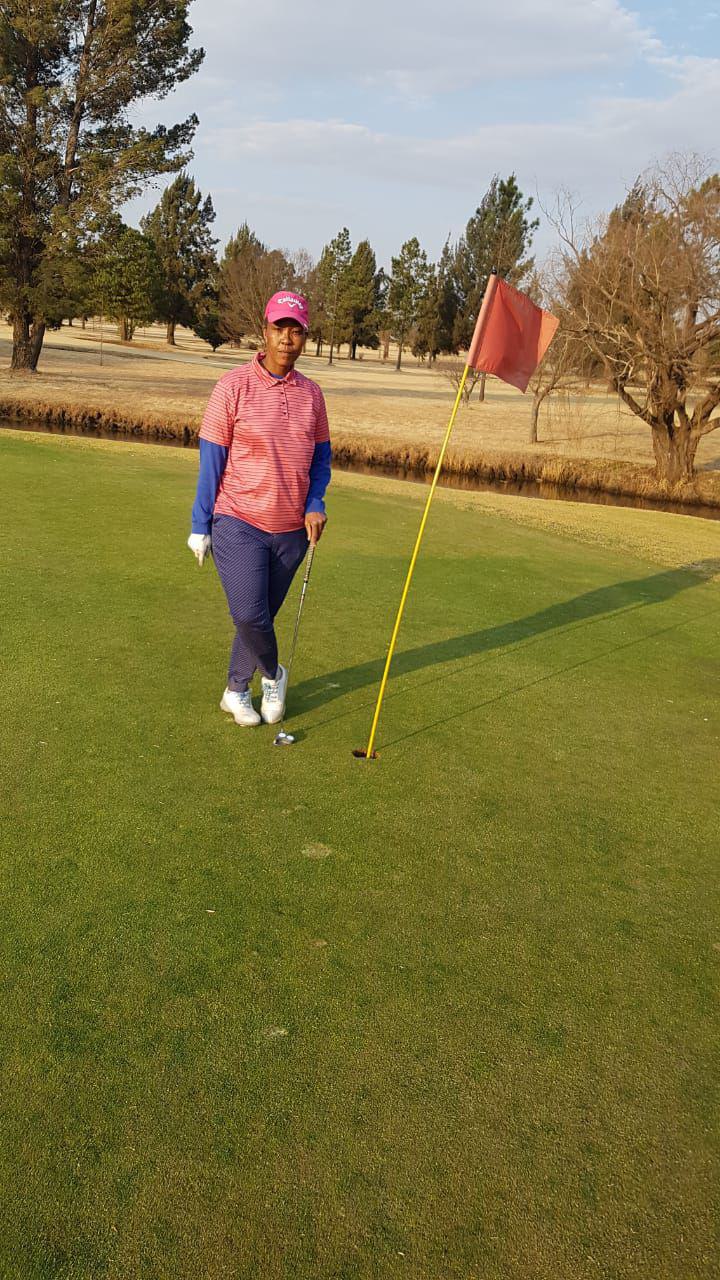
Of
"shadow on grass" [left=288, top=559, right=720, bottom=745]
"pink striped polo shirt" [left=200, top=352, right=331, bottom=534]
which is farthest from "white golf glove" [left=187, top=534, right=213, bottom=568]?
"shadow on grass" [left=288, top=559, right=720, bottom=745]

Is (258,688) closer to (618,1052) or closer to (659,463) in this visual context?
(618,1052)

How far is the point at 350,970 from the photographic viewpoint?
2.96 metres

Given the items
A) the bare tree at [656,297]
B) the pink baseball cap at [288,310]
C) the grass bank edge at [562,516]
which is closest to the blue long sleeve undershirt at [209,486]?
the pink baseball cap at [288,310]

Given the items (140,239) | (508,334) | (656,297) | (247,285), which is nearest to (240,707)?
(508,334)

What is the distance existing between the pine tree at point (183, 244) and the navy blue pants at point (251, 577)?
64.7 metres

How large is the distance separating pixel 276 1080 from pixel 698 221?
22118 millimetres

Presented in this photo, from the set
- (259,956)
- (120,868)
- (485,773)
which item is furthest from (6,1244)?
(485,773)

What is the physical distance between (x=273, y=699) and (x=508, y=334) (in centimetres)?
248

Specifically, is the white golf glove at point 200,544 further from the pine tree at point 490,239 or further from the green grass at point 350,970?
the pine tree at point 490,239

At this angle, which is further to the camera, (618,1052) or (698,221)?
(698,221)

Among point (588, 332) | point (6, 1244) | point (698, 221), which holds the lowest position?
point (6, 1244)

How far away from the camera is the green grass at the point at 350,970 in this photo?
2105mm

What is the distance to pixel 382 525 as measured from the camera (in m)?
11.7

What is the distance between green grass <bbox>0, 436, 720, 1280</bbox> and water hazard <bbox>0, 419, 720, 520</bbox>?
59.8 ft
